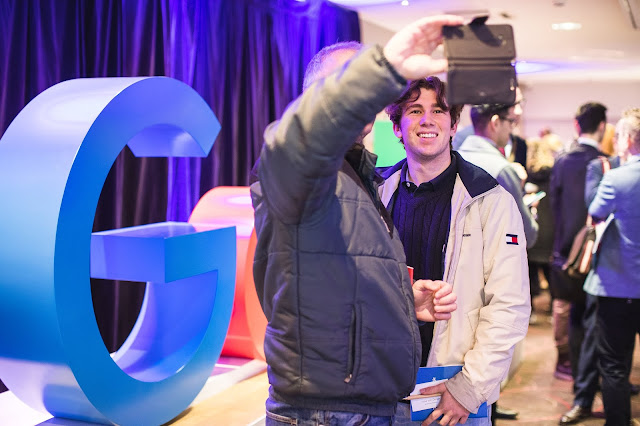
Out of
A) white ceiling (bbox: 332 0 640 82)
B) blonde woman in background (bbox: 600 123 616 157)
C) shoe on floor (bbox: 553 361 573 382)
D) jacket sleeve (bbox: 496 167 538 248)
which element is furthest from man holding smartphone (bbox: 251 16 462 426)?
white ceiling (bbox: 332 0 640 82)

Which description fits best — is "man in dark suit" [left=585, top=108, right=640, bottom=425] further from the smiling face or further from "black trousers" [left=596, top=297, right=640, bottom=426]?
the smiling face

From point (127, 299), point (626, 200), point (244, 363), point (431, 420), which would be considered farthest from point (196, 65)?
point (431, 420)

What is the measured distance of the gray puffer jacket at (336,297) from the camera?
1295mm

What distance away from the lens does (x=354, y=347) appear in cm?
133

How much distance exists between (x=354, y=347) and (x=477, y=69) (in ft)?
1.81

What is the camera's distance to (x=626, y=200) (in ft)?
11.5

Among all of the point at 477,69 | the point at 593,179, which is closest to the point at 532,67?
the point at 593,179

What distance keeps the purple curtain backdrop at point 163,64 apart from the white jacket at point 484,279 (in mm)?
2281

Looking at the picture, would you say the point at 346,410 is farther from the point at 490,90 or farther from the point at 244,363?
→ the point at 244,363

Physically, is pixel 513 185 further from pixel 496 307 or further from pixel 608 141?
pixel 608 141

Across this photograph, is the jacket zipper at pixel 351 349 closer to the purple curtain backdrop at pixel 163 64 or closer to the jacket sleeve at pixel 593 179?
the purple curtain backdrop at pixel 163 64

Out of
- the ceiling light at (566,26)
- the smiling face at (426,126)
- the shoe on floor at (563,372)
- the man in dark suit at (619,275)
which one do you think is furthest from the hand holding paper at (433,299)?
the ceiling light at (566,26)

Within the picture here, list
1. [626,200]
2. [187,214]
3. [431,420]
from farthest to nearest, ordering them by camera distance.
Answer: [187,214]
[626,200]
[431,420]

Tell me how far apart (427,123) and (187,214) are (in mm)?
2819
